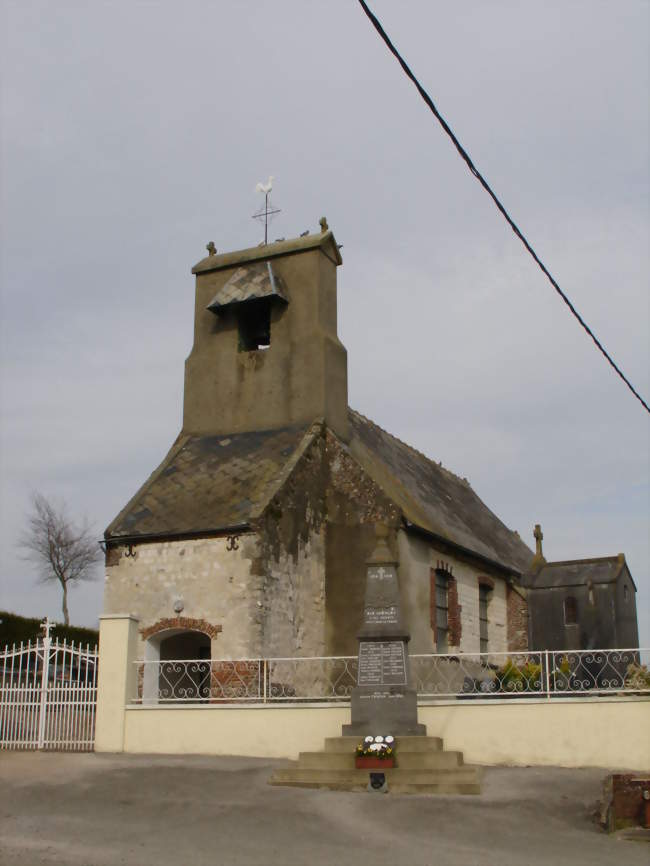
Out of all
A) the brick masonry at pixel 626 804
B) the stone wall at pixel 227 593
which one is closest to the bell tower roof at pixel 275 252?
the stone wall at pixel 227 593

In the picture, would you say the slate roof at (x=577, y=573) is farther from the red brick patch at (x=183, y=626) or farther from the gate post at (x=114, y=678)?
the gate post at (x=114, y=678)

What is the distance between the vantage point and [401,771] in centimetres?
1252

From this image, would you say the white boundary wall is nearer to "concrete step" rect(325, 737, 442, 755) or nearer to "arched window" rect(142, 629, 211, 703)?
"arched window" rect(142, 629, 211, 703)

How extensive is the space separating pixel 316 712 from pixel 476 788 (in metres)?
3.26

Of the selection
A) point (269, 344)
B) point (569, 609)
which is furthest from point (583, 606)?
point (269, 344)

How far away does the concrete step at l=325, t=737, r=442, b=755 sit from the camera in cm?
1303

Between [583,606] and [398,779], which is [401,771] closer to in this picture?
[398,779]

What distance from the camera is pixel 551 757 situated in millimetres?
13453

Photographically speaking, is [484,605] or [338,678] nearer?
[338,678]

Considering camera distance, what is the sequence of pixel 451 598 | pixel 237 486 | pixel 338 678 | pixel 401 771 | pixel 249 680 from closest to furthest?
1. pixel 401 771
2. pixel 249 680
3. pixel 338 678
4. pixel 237 486
5. pixel 451 598

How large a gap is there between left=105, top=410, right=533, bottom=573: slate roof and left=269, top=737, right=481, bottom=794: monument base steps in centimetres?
486

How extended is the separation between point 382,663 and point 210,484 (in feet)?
20.0

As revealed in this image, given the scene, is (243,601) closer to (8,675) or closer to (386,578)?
(386,578)

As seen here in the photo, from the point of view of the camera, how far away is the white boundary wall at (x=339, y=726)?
13227 mm
